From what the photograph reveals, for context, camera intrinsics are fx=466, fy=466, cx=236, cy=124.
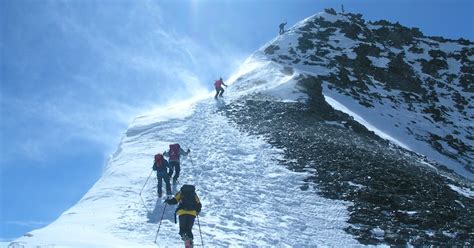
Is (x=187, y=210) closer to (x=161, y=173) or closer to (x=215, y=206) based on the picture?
(x=215, y=206)

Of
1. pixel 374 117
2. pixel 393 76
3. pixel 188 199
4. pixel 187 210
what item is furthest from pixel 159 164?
pixel 393 76

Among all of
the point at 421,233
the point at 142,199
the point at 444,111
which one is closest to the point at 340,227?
the point at 421,233

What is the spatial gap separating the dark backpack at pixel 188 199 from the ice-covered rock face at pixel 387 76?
2241cm

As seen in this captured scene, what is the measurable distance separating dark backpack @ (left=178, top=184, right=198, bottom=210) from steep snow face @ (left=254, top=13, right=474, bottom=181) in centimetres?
2466

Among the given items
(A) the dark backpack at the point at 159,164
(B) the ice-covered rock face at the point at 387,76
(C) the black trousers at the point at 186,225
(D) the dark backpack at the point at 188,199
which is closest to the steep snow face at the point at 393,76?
(B) the ice-covered rock face at the point at 387,76

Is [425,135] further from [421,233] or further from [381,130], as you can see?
[421,233]

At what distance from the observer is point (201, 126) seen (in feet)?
91.6

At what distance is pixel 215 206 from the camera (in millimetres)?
15469

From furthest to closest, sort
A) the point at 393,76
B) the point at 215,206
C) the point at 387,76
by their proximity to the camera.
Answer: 1. the point at 393,76
2. the point at 387,76
3. the point at 215,206

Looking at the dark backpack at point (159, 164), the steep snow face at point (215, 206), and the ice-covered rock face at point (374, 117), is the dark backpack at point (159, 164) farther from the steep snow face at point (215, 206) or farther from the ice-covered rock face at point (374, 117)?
the ice-covered rock face at point (374, 117)

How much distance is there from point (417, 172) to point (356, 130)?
8718 mm

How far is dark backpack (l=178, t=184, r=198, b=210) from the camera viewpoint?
11.0m

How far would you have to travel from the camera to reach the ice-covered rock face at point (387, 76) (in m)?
36.4

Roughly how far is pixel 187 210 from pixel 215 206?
455 centimetres
